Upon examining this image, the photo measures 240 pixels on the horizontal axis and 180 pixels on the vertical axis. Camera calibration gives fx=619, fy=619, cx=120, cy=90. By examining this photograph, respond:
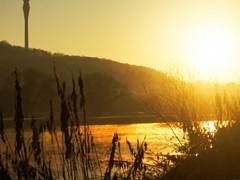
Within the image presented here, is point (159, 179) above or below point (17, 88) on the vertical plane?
below

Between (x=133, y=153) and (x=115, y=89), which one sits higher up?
(x=115, y=89)

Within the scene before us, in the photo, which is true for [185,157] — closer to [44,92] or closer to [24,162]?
[24,162]

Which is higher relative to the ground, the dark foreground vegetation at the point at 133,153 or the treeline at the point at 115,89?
the treeline at the point at 115,89

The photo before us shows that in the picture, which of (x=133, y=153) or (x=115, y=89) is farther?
(x=115, y=89)

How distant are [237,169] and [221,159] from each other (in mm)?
306

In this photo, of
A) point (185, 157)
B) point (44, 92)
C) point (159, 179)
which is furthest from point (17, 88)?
point (44, 92)

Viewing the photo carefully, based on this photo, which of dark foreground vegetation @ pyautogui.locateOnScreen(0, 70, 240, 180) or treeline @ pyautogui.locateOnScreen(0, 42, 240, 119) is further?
treeline @ pyautogui.locateOnScreen(0, 42, 240, 119)

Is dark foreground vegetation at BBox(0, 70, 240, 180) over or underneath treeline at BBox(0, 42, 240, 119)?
underneath

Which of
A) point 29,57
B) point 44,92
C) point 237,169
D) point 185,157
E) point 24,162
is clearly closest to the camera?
point 24,162

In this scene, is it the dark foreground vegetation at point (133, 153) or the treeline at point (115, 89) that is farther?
the treeline at point (115, 89)

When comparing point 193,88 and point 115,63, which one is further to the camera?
point 115,63

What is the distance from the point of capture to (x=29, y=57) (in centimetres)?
12925

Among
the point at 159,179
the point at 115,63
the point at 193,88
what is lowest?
the point at 159,179

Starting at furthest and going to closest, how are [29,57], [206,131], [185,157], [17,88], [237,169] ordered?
[29,57]
[206,131]
[185,157]
[237,169]
[17,88]
